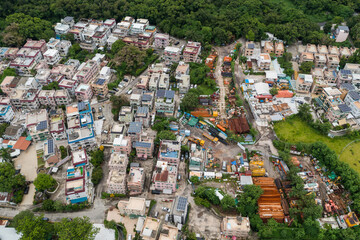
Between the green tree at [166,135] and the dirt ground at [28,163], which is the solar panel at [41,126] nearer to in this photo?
the dirt ground at [28,163]

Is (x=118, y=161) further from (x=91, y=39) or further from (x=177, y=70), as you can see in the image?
(x=91, y=39)

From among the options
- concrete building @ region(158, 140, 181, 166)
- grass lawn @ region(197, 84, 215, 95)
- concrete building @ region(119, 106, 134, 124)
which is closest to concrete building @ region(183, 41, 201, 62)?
grass lawn @ region(197, 84, 215, 95)

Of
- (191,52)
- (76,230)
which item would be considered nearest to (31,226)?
(76,230)

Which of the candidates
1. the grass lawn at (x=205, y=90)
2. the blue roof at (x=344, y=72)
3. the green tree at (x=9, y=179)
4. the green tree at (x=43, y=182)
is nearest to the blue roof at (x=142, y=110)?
the grass lawn at (x=205, y=90)

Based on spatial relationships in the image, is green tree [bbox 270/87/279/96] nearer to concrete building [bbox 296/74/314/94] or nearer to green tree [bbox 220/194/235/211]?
concrete building [bbox 296/74/314/94]

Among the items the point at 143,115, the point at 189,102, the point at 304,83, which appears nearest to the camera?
the point at 143,115

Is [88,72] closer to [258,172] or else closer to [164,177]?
[164,177]
